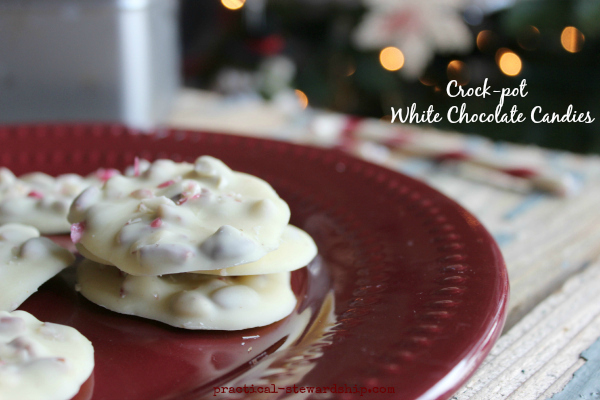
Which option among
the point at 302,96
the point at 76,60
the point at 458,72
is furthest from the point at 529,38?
the point at 76,60

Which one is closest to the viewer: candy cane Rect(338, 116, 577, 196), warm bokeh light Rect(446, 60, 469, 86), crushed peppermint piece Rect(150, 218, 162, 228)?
crushed peppermint piece Rect(150, 218, 162, 228)

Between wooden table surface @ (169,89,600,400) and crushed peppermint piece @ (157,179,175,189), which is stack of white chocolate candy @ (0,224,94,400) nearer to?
crushed peppermint piece @ (157,179,175,189)

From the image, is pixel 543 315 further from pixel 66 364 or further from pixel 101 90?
pixel 101 90

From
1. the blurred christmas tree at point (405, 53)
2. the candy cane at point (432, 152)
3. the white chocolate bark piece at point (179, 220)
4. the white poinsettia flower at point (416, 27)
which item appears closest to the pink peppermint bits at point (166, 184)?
the white chocolate bark piece at point (179, 220)

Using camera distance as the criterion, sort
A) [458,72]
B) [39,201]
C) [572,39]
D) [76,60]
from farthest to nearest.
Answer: [458,72] < [572,39] < [76,60] < [39,201]

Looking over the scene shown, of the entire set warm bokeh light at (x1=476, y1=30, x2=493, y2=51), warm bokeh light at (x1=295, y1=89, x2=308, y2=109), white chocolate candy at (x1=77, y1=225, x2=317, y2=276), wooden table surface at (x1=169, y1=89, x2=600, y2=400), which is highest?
warm bokeh light at (x1=476, y1=30, x2=493, y2=51)

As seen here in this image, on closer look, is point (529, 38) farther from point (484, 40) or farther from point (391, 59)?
point (391, 59)

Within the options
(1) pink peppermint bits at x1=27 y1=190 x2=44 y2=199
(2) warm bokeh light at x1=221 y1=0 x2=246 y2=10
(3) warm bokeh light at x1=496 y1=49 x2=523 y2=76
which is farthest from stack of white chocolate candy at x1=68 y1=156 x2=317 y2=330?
(2) warm bokeh light at x1=221 y1=0 x2=246 y2=10

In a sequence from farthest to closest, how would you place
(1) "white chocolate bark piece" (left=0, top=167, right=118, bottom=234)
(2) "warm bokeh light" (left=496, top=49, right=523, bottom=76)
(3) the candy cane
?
(2) "warm bokeh light" (left=496, top=49, right=523, bottom=76) < (3) the candy cane < (1) "white chocolate bark piece" (left=0, top=167, right=118, bottom=234)
